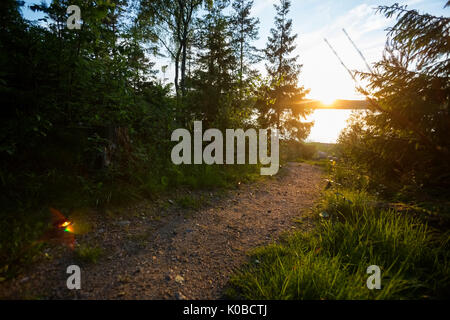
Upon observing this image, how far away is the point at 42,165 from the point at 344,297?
193 inches

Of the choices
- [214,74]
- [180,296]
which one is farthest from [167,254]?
[214,74]

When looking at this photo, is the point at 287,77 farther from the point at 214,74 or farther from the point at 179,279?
the point at 179,279

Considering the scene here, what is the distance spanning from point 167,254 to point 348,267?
94.1 inches

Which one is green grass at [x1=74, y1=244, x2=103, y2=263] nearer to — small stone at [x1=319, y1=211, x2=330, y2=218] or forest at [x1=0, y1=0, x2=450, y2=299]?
forest at [x1=0, y1=0, x2=450, y2=299]

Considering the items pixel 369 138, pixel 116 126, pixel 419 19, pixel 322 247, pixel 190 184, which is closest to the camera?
pixel 322 247

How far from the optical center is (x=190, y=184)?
5.28 meters

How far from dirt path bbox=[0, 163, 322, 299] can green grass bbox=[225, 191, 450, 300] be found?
1.23ft

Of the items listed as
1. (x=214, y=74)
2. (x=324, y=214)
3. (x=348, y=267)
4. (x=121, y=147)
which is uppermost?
(x=214, y=74)

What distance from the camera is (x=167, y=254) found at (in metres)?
2.60

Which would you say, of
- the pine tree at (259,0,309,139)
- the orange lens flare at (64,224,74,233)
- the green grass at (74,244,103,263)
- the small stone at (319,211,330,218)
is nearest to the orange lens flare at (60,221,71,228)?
the orange lens flare at (64,224,74,233)

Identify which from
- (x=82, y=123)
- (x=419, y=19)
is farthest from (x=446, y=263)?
(x=82, y=123)

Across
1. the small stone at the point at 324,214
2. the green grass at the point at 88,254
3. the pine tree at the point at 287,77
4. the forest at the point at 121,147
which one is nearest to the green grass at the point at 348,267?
the forest at the point at 121,147

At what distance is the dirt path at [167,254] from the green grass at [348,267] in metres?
0.37
